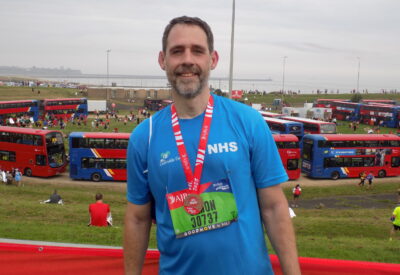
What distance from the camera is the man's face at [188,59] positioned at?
86.2 inches

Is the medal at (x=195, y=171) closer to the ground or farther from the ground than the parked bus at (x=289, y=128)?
farther from the ground

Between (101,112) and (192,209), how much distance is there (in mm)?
65028

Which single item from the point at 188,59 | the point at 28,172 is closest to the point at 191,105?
the point at 188,59

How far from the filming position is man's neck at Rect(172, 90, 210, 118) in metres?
2.22

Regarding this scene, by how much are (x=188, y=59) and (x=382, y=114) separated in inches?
2265

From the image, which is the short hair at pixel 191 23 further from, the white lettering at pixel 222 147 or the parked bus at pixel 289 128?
the parked bus at pixel 289 128

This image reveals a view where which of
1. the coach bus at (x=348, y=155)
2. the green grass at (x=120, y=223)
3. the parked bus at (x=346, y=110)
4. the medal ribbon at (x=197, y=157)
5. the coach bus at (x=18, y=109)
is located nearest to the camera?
the medal ribbon at (x=197, y=157)

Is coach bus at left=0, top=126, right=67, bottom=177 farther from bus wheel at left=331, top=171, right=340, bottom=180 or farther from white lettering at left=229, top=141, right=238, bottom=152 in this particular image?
white lettering at left=229, top=141, right=238, bottom=152

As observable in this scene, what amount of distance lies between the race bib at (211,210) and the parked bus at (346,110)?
60263 millimetres

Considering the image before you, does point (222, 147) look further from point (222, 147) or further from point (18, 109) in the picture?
point (18, 109)

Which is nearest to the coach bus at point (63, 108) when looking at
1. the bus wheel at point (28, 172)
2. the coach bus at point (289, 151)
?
the bus wheel at point (28, 172)

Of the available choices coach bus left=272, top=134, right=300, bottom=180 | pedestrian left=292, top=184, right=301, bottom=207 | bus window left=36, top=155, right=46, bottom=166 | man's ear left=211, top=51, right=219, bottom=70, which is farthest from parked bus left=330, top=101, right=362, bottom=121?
man's ear left=211, top=51, right=219, bottom=70

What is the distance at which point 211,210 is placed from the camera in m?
2.12

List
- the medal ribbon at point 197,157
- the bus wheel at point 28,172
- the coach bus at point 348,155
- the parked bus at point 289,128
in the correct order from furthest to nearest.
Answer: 1. the parked bus at point 289,128
2. the coach bus at point 348,155
3. the bus wheel at point 28,172
4. the medal ribbon at point 197,157
